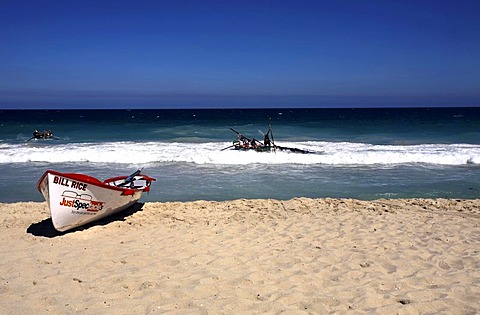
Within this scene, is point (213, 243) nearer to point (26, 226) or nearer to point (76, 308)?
point (76, 308)

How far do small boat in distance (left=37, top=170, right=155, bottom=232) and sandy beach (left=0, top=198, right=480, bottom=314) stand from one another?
271 millimetres

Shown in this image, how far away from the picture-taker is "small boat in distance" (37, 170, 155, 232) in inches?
287

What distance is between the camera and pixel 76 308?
4441mm

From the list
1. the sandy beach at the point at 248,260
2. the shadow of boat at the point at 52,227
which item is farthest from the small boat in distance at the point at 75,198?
the sandy beach at the point at 248,260

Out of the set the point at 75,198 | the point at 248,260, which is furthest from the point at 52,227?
the point at 248,260

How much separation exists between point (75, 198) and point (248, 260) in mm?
3784

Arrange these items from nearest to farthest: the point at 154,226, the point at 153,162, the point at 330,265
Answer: the point at 330,265 → the point at 154,226 → the point at 153,162

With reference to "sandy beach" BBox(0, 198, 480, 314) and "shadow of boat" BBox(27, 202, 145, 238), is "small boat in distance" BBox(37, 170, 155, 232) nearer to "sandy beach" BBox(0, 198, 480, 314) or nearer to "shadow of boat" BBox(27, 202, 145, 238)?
"shadow of boat" BBox(27, 202, 145, 238)

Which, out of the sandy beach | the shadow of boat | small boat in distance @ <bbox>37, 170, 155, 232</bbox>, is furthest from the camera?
the shadow of boat

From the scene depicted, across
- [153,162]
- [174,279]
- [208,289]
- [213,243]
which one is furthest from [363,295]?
[153,162]

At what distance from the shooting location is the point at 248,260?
5.95m

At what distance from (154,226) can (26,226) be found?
106 inches

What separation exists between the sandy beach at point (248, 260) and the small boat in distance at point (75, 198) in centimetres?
27

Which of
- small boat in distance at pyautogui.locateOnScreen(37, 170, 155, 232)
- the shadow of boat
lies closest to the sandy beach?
the shadow of boat
